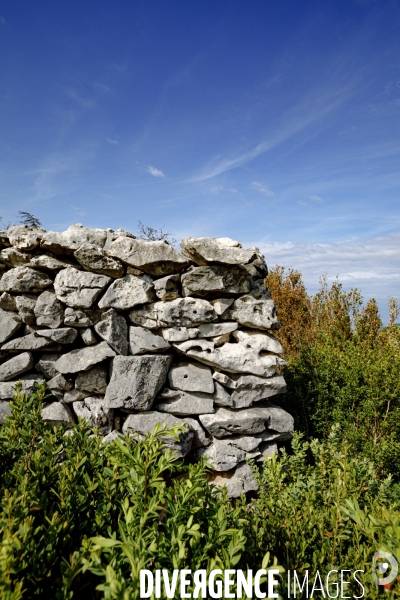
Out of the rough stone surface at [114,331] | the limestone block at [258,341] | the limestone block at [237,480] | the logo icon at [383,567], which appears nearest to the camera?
the logo icon at [383,567]

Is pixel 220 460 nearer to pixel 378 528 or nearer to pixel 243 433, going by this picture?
pixel 243 433

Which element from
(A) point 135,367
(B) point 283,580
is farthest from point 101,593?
(A) point 135,367

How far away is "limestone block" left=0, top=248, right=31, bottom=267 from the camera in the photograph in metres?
4.24

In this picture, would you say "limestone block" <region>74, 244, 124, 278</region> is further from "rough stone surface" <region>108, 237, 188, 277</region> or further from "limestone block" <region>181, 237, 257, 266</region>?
"limestone block" <region>181, 237, 257, 266</region>

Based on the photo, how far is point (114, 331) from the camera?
12.7ft

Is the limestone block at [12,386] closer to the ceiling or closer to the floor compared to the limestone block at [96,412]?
closer to the ceiling

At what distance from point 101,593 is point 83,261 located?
306 centimetres

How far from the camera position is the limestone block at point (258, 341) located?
13.4ft

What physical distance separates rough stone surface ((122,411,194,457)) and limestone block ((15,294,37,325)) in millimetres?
1661

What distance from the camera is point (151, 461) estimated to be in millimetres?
1752

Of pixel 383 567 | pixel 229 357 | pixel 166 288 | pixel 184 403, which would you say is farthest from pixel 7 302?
pixel 383 567

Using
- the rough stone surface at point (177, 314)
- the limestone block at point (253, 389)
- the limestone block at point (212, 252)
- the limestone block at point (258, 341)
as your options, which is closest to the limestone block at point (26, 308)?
the rough stone surface at point (177, 314)

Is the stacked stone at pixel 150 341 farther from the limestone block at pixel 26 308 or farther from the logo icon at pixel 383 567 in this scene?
the logo icon at pixel 383 567

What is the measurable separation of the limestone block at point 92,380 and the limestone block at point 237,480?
1.59 meters
